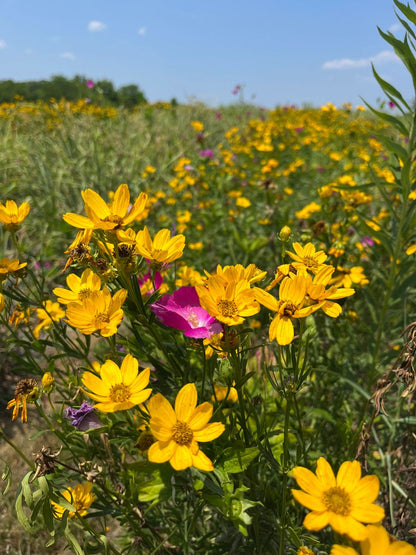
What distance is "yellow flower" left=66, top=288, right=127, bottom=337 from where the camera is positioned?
726mm

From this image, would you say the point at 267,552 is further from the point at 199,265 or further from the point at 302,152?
the point at 302,152

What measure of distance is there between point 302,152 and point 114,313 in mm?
5961

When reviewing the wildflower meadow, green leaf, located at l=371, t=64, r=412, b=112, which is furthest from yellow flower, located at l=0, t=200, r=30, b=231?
green leaf, located at l=371, t=64, r=412, b=112

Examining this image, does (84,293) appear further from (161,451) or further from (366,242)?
(366,242)

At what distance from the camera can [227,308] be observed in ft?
2.34

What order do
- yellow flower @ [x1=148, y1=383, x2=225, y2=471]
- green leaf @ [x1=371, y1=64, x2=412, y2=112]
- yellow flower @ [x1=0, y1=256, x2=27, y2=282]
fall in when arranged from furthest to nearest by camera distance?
green leaf @ [x1=371, y1=64, x2=412, y2=112] < yellow flower @ [x1=0, y1=256, x2=27, y2=282] < yellow flower @ [x1=148, y1=383, x2=225, y2=471]

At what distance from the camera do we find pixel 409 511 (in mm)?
1285

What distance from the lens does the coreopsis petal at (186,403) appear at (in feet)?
2.17

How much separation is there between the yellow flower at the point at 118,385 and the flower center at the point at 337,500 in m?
0.32

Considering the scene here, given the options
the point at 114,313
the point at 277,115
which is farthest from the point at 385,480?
the point at 277,115

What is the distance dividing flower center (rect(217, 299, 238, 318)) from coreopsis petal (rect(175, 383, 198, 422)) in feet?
0.46

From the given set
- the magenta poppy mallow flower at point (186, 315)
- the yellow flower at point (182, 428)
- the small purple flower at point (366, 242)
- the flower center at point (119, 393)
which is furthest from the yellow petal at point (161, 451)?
the small purple flower at point (366, 242)

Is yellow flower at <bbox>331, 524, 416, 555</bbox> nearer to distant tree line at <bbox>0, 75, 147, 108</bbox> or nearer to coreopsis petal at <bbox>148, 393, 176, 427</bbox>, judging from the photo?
coreopsis petal at <bbox>148, 393, 176, 427</bbox>

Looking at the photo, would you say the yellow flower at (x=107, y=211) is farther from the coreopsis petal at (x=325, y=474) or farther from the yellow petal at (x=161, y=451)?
the coreopsis petal at (x=325, y=474)
